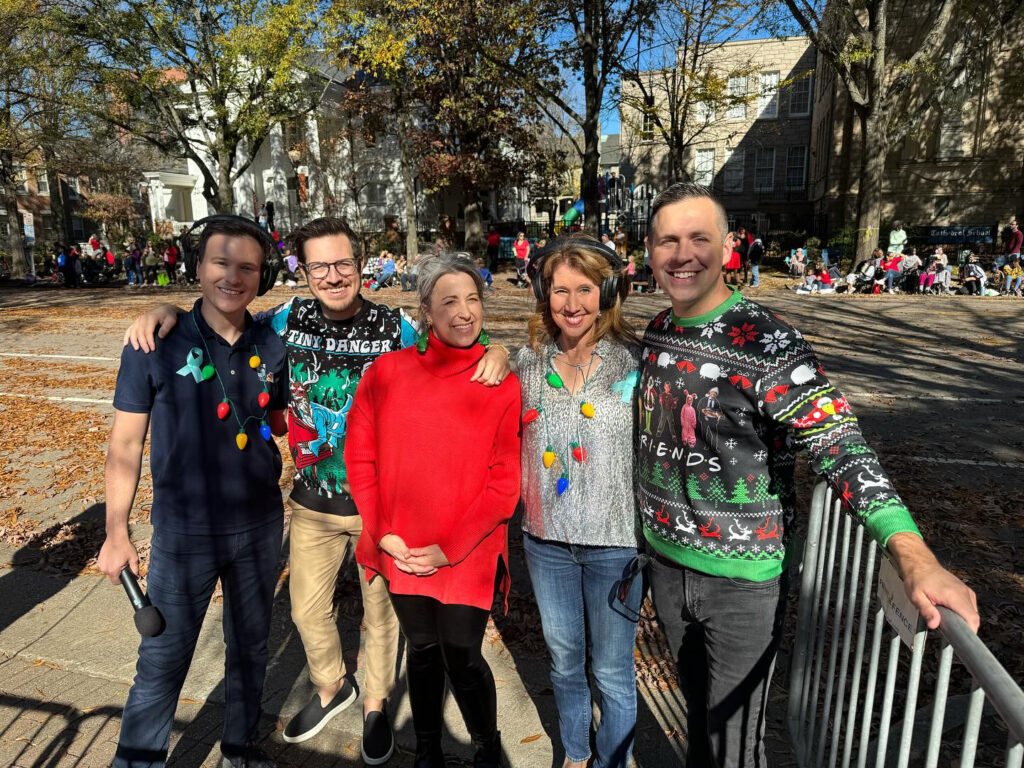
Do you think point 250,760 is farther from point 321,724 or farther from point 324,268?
point 324,268

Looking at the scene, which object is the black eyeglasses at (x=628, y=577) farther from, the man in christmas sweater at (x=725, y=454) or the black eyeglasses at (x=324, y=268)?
the black eyeglasses at (x=324, y=268)

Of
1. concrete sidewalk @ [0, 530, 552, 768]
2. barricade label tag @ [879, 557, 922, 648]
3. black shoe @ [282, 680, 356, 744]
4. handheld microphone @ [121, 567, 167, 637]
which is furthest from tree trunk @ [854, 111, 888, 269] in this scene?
handheld microphone @ [121, 567, 167, 637]

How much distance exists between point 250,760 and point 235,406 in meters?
1.51

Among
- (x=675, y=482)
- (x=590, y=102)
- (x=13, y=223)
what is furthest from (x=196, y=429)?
(x=13, y=223)

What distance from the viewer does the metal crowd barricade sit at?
1.34 metres

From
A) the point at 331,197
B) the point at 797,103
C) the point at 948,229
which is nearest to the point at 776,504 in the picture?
the point at 948,229

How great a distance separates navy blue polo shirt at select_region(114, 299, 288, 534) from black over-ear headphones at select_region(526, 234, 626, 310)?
124cm

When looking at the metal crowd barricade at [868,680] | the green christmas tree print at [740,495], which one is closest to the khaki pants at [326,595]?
the green christmas tree print at [740,495]

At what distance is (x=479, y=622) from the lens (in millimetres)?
2564

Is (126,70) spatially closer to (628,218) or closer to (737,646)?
(628,218)

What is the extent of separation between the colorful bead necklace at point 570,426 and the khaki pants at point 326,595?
96 cm

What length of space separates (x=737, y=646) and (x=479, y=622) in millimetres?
938

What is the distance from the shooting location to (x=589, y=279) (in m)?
2.49

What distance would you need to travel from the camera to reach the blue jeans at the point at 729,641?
2.16 metres
